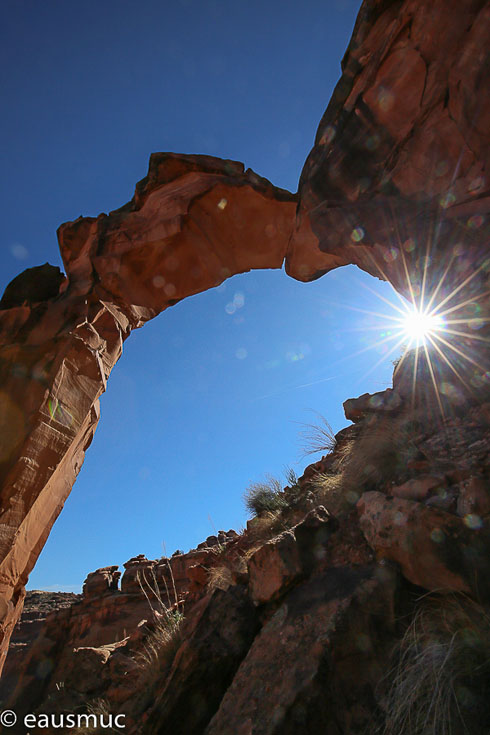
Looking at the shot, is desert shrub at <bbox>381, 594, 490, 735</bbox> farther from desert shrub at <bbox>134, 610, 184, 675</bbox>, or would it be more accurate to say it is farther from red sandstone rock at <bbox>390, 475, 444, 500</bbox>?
desert shrub at <bbox>134, 610, 184, 675</bbox>

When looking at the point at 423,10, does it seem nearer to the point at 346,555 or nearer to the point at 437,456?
the point at 437,456

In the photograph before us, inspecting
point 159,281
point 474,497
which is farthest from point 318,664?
point 159,281

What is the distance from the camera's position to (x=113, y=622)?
13273 millimetres

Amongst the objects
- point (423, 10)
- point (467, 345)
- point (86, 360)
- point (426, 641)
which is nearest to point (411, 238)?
point (467, 345)

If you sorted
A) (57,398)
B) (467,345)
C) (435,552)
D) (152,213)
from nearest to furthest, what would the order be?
(435,552), (467,345), (57,398), (152,213)

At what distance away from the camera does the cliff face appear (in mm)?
5156

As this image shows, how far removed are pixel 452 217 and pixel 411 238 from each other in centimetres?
61

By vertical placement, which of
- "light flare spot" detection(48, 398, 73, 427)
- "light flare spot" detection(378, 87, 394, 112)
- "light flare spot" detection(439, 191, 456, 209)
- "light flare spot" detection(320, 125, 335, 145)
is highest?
"light flare spot" detection(320, 125, 335, 145)

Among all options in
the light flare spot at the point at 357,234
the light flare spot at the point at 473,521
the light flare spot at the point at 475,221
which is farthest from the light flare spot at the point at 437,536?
the light flare spot at the point at 357,234

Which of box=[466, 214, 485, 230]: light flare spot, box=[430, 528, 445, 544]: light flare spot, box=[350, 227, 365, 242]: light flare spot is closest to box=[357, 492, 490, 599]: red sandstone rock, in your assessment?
box=[430, 528, 445, 544]: light flare spot

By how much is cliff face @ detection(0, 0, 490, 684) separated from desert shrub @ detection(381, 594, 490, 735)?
117 inches

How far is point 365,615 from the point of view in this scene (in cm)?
266

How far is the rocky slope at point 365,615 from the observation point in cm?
216

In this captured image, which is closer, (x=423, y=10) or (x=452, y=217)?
(x=452, y=217)
